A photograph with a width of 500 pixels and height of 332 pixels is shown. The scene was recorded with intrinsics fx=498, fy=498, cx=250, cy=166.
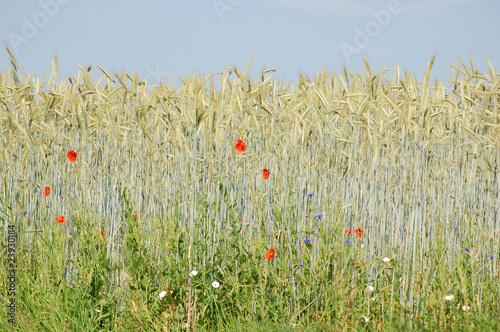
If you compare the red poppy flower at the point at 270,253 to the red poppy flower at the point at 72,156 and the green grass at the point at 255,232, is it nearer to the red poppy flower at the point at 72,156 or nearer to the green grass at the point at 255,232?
the green grass at the point at 255,232

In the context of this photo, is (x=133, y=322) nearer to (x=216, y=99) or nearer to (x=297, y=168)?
(x=297, y=168)

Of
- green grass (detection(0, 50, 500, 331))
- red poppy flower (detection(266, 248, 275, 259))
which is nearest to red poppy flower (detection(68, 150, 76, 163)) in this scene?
green grass (detection(0, 50, 500, 331))

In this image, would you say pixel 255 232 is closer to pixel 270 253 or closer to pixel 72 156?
pixel 270 253

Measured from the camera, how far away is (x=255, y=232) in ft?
8.76

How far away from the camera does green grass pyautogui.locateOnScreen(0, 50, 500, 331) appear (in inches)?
90.4

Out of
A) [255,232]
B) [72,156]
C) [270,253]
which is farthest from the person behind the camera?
[72,156]

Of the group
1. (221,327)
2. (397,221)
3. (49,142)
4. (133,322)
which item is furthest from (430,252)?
(49,142)

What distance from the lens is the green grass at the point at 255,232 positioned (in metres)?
2.29

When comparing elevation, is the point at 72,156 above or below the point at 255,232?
above

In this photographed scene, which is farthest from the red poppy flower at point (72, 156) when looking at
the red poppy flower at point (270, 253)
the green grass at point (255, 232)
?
the red poppy flower at point (270, 253)

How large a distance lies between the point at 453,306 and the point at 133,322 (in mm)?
1472

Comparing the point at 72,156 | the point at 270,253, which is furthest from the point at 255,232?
the point at 72,156

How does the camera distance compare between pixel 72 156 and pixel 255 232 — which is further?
pixel 72 156

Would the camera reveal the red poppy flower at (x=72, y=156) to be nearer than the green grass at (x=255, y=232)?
No
